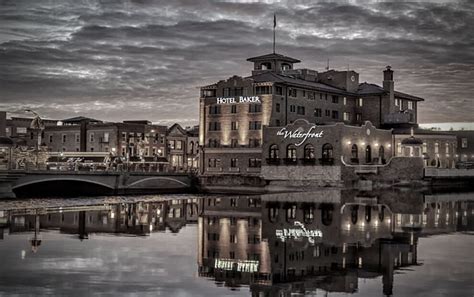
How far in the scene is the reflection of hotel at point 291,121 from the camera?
4422 inches

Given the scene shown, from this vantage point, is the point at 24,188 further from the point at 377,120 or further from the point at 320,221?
the point at 377,120

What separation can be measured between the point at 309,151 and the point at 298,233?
216 feet

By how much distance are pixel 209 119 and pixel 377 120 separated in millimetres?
35689

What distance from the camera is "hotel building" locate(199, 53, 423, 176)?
116312 millimetres

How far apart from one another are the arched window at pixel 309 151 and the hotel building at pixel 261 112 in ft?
3.13

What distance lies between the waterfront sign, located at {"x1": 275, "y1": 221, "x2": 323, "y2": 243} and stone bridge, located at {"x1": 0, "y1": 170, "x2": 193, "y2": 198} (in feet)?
166

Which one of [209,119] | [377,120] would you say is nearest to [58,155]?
[209,119]

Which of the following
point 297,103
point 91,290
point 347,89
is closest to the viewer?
point 91,290

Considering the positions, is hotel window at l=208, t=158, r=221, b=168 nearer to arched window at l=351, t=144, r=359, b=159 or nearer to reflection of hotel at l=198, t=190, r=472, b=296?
arched window at l=351, t=144, r=359, b=159

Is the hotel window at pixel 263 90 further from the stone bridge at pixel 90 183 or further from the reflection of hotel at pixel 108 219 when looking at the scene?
the reflection of hotel at pixel 108 219

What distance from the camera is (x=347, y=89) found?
13538 centimetres

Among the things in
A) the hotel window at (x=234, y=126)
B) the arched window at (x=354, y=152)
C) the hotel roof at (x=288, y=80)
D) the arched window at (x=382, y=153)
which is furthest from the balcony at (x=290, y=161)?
the arched window at (x=382, y=153)

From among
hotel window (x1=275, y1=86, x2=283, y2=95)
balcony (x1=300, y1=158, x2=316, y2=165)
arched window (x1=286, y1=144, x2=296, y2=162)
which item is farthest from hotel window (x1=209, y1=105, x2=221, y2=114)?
balcony (x1=300, y1=158, x2=316, y2=165)

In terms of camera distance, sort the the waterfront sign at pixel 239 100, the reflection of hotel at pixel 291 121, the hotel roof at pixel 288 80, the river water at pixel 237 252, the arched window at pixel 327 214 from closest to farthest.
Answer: the river water at pixel 237 252 → the arched window at pixel 327 214 → the reflection of hotel at pixel 291 121 → the the waterfront sign at pixel 239 100 → the hotel roof at pixel 288 80
